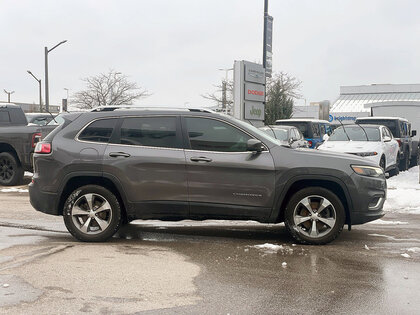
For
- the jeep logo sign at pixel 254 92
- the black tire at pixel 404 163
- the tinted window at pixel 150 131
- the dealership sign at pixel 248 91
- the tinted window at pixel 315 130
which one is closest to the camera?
the tinted window at pixel 150 131

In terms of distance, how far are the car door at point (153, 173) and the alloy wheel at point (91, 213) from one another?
0.34 metres

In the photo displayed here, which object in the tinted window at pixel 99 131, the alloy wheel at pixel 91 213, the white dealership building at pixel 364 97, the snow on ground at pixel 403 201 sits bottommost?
the snow on ground at pixel 403 201

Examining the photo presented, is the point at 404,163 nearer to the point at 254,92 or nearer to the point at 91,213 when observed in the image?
the point at 254,92

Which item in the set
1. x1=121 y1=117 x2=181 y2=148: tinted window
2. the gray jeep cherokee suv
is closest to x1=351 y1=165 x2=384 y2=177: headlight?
the gray jeep cherokee suv

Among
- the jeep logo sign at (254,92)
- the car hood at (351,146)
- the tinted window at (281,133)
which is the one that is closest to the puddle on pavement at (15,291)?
the car hood at (351,146)

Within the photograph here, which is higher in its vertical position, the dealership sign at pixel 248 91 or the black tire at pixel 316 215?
the dealership sign at pixel 248 91

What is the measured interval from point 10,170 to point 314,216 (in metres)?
9.19

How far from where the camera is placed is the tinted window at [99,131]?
6629 mm

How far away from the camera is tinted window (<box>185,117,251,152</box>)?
6441 mm

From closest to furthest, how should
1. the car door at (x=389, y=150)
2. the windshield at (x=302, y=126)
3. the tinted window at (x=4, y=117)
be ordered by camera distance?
the tinted window at (x=4, y=117), the car door at (x=389, y=150), the windshield at (x=302, y=126)

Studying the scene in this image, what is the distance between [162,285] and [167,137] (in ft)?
7.61

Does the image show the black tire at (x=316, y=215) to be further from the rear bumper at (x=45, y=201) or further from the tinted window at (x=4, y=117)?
the tinted window at (x=4, y=117)

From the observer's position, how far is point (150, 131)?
660cm

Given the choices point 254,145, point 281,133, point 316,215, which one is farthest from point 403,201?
point 281,133
